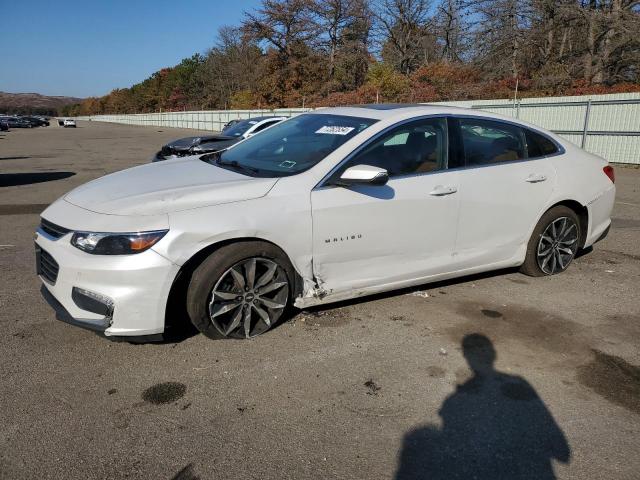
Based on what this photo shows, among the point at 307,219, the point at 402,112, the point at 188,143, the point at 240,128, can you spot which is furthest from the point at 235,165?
the point at 240,128

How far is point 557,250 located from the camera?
16.3 ft

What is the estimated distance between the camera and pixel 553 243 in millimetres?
4906

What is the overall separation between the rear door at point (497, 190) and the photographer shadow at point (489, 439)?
1.46 meters

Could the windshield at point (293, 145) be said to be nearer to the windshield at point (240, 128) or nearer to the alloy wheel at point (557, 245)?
the alloy wheel at point (557, 245)

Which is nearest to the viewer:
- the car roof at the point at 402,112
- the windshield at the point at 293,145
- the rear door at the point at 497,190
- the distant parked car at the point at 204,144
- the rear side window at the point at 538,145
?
the windshield at the point at 293,145

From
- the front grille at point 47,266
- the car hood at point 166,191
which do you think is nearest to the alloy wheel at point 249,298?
the car hood at point 166,191

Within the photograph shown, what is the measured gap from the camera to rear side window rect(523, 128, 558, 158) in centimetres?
466

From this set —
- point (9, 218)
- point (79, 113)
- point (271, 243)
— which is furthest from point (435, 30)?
point (79, 113)

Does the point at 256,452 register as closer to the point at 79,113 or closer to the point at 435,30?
the point at 435,30

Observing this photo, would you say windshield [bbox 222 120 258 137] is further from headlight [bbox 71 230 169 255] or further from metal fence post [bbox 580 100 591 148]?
metal fence post [bbox 580 100 591 148]

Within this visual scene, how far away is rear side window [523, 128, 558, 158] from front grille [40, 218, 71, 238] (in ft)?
12.6

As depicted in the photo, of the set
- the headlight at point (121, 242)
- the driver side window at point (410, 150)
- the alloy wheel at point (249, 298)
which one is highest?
the driver side window at point (410, 150)

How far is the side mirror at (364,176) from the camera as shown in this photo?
3480 millimetres

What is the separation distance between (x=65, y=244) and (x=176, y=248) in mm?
723
